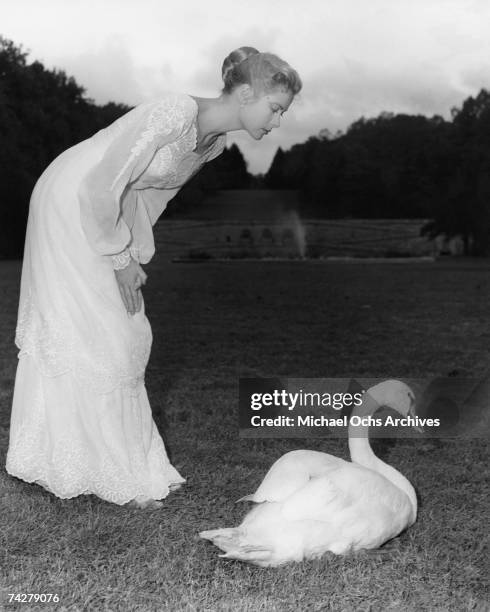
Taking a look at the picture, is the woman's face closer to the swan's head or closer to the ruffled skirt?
the ruffled skirt

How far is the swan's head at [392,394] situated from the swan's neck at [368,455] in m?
0.03

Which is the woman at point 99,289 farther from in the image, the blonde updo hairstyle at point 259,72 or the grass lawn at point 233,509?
the grass lawn at point 233,509

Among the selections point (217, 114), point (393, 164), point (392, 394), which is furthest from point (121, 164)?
point (393, 164)

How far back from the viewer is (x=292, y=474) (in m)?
3.26

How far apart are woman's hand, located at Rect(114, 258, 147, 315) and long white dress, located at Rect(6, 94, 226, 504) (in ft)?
0.10

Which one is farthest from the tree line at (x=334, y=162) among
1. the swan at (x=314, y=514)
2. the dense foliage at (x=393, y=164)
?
the swan at (x=314, y=514)

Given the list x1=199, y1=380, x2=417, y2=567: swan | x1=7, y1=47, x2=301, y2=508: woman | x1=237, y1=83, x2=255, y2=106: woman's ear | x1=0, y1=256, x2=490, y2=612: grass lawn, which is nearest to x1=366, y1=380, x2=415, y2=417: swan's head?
x1=199, y1=380, x2=417, y2=567: swan

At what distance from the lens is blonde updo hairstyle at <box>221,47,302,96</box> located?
135 inches

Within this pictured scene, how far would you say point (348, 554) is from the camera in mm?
3203

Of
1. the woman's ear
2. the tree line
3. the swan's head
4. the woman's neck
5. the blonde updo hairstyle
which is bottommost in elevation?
the swan's head

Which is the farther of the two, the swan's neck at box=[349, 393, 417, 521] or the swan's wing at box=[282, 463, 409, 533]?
the swan's neck at box=[349, 393, 417, 521]

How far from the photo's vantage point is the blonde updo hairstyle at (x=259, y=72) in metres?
3.44

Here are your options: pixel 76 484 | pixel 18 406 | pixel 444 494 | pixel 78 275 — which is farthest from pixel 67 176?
pixel 444 494

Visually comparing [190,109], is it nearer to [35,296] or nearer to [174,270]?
[35,296]
